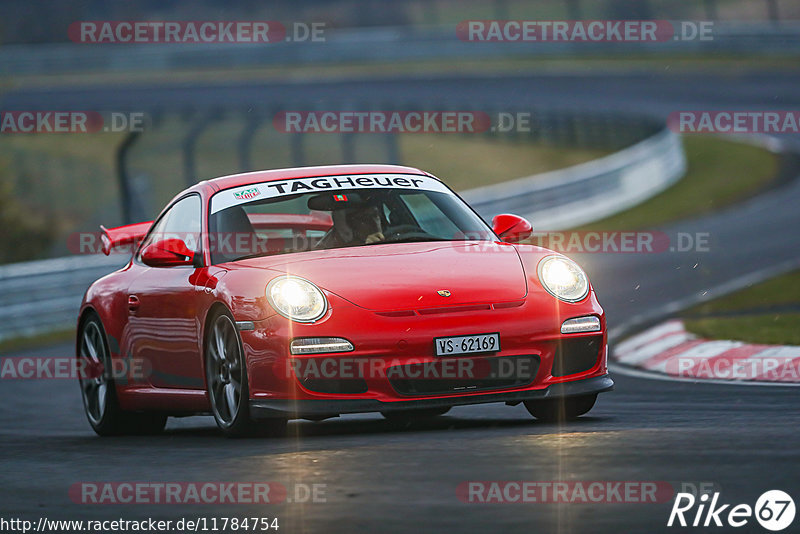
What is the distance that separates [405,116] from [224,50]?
18.6m

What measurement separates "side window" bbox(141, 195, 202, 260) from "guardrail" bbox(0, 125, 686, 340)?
7501mm

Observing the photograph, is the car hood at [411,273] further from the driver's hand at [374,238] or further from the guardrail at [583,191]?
the guardrail at [583,191]

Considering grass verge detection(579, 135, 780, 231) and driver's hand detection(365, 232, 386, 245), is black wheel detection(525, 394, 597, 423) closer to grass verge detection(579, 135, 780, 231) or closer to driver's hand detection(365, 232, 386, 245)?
driver's hand detection(365, 232, 386, 245)

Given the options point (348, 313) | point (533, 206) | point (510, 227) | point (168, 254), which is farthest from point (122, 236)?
point (533, 206)

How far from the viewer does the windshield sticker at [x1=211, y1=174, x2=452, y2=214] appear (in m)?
8.38

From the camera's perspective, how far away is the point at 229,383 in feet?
24.7

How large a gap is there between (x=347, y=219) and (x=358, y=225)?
0.07 metres

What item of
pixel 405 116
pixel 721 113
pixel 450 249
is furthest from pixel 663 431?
pixel 721 113

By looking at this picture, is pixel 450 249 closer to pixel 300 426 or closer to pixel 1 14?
pixel 300 426

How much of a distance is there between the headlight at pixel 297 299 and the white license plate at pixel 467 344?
56 cm

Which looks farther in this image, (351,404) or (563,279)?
(563,279)

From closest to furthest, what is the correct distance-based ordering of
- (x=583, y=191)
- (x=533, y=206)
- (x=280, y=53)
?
(x=533, y=206), (x=583, y=191), (x=280, y=53)

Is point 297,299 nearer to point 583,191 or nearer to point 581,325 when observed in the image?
point 581,325

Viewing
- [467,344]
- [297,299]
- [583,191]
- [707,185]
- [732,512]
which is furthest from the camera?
[707,185]
